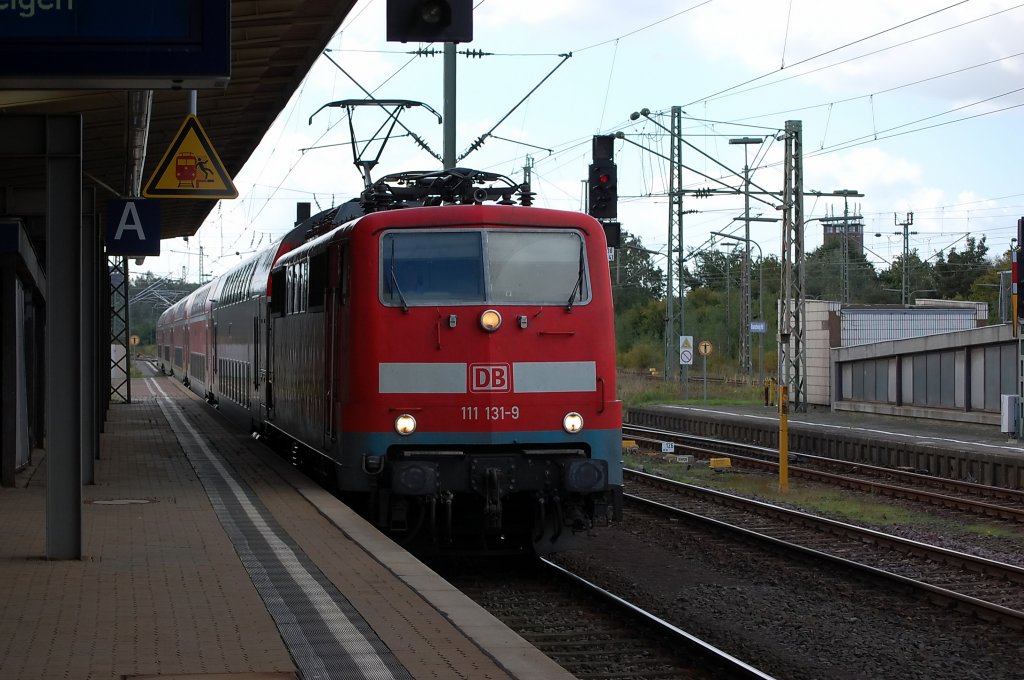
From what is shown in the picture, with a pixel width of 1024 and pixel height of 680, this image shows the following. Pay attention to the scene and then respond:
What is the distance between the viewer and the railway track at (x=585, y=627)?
791 cm

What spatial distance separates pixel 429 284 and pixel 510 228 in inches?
33.6

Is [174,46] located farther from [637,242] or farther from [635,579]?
[637,242]

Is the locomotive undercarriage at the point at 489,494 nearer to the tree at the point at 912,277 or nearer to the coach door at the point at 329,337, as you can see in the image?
the coach door at the point at 329,337

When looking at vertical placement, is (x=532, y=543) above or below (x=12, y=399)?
below

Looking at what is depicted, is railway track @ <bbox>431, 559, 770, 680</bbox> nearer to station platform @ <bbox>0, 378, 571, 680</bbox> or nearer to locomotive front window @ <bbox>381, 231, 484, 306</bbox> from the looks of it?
station platform @ <bbox>0, 378, 571, 680</bbox>

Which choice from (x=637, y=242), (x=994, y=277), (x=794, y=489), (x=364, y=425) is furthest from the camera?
(x=637, y=242)

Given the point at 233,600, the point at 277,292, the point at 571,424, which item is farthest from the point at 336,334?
the point at 277,292

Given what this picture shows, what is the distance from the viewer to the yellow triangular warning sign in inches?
479

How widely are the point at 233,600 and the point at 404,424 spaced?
3042mm

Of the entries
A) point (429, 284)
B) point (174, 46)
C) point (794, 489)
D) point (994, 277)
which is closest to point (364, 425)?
point (429, 284)

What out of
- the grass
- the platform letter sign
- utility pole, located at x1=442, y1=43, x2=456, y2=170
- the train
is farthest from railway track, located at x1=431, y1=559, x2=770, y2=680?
utility pole, located at x1=442, y1=43, x2=456, y2=170

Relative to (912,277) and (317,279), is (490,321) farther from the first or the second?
(912,277)

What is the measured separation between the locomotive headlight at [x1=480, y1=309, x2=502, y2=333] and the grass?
636 centimetres

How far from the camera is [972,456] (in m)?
20.3
